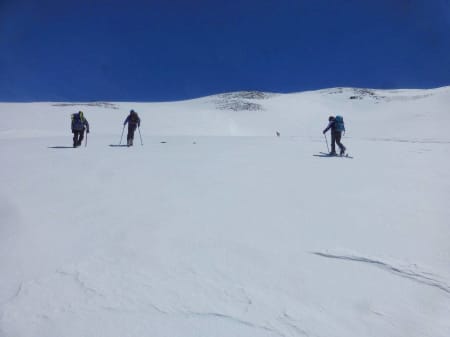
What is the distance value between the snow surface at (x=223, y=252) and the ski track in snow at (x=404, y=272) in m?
0.02

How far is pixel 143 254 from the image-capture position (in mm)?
3607

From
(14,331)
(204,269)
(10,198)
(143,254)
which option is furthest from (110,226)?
(10,198)

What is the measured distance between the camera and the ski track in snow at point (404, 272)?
10.0ft

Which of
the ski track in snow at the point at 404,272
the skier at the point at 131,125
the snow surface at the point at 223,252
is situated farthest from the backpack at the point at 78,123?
the ski track in snow at the point at 404,272

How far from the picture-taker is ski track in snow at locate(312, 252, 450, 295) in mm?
3062

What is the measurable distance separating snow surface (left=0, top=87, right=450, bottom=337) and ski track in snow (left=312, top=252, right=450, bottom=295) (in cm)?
2

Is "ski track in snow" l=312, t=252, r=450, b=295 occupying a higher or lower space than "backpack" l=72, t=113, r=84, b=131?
lower

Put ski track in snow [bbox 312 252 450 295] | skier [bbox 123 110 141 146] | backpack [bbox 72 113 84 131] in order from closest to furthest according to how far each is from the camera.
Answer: ski track in snow [bbox 312 252 450 295] → backpack [bbox 72 113 84 131] → skier [bbox 123 110 141 146]

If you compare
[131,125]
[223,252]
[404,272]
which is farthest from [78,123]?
[404,272]

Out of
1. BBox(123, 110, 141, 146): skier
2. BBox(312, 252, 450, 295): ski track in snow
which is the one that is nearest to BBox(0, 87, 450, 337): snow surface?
BBox(312, 252, 450, 295): ski track in snow

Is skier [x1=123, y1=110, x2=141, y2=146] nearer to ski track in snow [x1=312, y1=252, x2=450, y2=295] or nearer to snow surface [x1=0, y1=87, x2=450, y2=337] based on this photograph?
snow surface [x1=0, y1=87, x2=450, y2=337]

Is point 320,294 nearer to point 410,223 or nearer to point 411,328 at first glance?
point 411,328

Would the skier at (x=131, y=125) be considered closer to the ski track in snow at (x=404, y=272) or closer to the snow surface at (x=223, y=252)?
the snow surface at (x=223, y=252)

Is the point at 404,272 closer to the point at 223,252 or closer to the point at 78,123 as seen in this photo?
the point at 223,252
